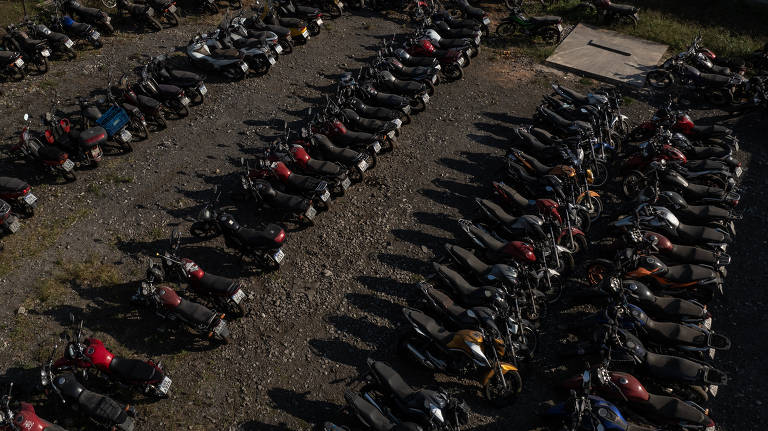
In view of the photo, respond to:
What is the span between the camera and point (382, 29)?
838 inches

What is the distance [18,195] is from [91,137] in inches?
91.1

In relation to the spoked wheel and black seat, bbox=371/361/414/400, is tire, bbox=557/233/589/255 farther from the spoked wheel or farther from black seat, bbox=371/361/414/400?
the spoked wheel

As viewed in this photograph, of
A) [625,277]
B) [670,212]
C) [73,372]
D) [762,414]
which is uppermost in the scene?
[670,212]

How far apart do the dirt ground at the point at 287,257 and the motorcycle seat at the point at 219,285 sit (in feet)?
2.56

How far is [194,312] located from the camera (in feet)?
34.9

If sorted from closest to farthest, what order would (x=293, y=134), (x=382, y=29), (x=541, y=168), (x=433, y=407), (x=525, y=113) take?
(x=433, y=407)
(x=541, y=168)
(x=293, y=134)
(x=525, y=113)
(x=382, y=29)

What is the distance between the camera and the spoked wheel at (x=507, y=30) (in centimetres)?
2092

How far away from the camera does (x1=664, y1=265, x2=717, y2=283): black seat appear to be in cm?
1109

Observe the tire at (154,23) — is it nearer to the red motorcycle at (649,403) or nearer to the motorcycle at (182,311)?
the motorcycle at (182,311)

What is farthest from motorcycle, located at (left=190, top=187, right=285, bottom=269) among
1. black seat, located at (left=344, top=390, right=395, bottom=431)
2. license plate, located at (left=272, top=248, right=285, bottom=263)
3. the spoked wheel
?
the spoked wheel

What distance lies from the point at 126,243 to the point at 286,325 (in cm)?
470

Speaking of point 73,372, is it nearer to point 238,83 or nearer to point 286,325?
point 286,325

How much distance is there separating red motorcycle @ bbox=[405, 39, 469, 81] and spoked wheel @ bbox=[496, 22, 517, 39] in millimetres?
3207

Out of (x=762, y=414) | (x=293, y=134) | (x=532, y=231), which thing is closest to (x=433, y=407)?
(x=532, y=231)
